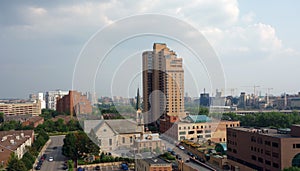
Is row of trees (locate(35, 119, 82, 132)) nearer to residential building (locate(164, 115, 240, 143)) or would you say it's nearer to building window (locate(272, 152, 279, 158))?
residential building (locate(164, 115, 240, 143))

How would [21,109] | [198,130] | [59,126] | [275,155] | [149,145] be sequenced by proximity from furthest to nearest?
[21,109] → [59,126] → [198,130] → [149,145] → [275,155]

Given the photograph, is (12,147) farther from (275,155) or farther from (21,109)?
(21,109)

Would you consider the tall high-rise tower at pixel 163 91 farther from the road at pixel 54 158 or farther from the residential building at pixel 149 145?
the residential building at pixel 149 145

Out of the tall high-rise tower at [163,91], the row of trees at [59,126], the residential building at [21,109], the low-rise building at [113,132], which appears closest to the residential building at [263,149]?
the low-rise building at [113,132]

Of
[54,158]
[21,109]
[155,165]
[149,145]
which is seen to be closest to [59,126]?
[54,158]

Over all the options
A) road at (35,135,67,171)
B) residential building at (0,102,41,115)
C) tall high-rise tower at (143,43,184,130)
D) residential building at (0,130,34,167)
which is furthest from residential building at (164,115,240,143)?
residential building at (0,102,41,115)

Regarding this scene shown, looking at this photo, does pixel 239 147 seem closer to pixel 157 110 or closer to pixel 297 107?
pixel 157 110
